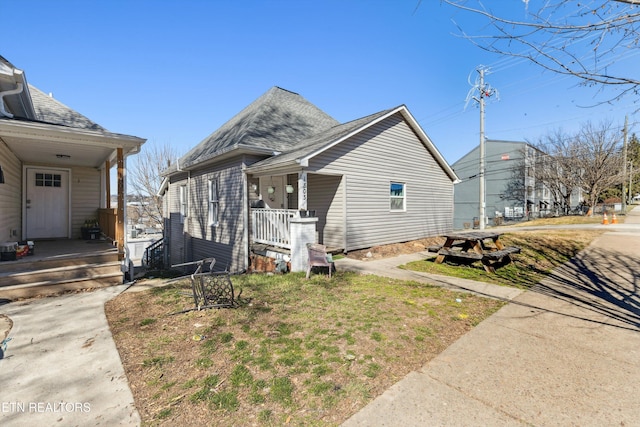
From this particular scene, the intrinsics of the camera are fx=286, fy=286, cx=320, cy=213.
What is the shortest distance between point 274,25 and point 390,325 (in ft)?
40.5

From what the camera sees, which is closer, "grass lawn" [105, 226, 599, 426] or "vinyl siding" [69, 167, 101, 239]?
"grass lawn" [105, 226, 599, 426]

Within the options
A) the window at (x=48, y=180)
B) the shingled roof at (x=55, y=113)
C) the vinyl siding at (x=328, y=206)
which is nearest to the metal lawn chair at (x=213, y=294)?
the vinyl siding at (x=328, y=206)

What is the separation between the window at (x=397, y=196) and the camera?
37.1 ft

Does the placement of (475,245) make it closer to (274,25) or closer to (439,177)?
(439,177)

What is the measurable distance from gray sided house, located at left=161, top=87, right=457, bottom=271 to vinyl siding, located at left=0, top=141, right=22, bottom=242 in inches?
196

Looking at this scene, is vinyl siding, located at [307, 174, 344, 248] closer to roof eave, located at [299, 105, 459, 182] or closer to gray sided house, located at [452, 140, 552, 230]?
roof eave, located at [299, 105, 459, 182]

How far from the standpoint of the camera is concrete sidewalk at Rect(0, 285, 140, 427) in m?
2.42

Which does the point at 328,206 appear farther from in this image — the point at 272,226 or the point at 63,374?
Result: the point at 63,374

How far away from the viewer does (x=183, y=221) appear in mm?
14062

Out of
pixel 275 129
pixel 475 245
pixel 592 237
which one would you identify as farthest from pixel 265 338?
pixel 592 237

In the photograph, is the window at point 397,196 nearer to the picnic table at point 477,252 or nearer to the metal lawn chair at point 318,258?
the picnic table at point 477,252

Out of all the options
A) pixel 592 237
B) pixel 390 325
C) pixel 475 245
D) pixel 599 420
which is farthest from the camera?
pixel 592 237

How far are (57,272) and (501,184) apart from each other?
35.7 metres

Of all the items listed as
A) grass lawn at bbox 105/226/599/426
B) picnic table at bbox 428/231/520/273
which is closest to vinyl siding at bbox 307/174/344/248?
picnic table at bbox 428/231/520/273
